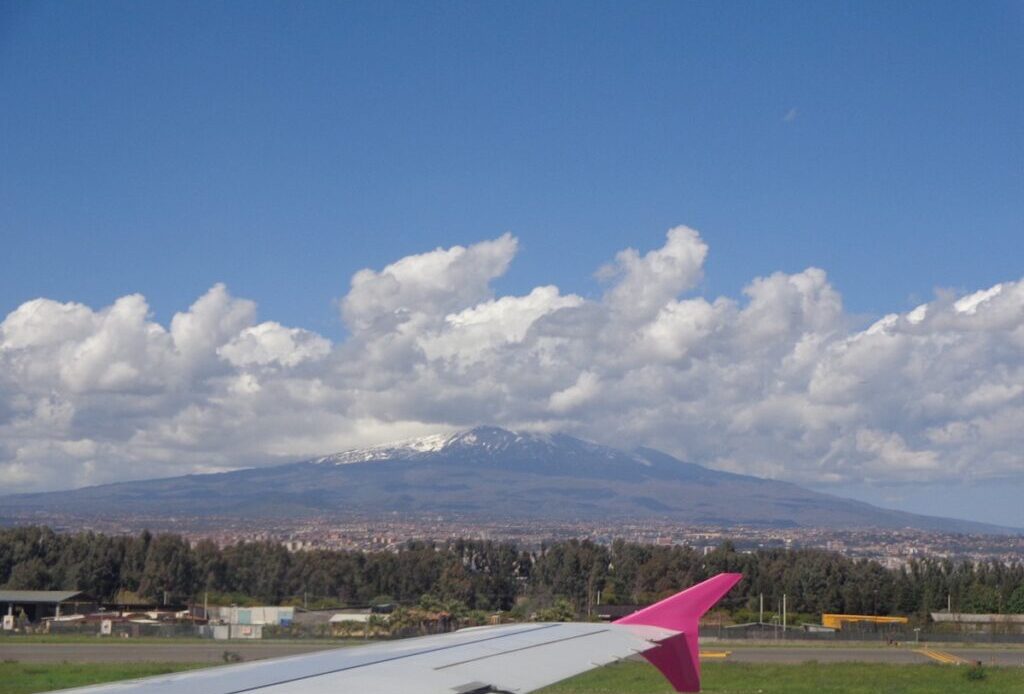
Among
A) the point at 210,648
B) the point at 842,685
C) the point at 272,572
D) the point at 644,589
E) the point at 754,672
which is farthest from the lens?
the point at 644,589

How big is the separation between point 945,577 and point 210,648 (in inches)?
2215

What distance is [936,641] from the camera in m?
48.8

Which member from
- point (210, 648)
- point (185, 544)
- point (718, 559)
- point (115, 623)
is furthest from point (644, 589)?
point (210, 648)

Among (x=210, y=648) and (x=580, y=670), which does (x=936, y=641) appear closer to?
(x=210, y=648)

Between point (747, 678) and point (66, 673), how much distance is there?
16386 mm

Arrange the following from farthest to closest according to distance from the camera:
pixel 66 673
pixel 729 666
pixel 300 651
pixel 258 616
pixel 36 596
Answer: pixel 36 596
pixel 258 616
pixel 300 651
pixel 729 666
pixel 66 673

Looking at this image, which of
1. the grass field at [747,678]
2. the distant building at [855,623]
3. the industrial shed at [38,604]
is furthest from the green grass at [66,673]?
the distant building at [855,623]

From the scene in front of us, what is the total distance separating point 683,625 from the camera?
430 inches

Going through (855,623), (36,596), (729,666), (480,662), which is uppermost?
(480,662)

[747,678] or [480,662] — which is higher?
[480,662]

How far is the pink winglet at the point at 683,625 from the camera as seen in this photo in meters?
10.6

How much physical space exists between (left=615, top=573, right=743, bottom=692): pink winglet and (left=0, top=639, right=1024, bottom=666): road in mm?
24236

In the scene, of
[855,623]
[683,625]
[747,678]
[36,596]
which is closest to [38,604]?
[36,596]

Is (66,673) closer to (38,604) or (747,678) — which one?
(747,678)
